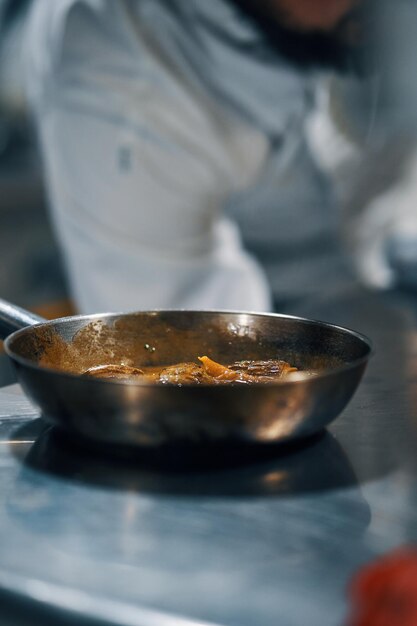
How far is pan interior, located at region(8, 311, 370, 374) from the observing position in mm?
988

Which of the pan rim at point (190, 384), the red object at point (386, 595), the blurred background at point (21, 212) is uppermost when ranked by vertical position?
the pan rim at point (190, 384)

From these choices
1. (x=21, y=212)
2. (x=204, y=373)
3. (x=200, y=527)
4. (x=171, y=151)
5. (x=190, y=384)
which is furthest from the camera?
(x=21, y=212)

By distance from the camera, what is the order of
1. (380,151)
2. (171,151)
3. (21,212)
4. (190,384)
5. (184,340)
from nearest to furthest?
1. (190,384)
2. (184,340)
3. (171,151)
4. (380,151)
5. (21,212)

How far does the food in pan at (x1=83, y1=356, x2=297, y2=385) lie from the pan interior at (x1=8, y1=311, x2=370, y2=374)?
3 centimetres

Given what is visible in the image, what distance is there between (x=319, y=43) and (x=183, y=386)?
6.14 ft

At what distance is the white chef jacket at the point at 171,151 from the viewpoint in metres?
2.29

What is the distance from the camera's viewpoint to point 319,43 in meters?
2.39

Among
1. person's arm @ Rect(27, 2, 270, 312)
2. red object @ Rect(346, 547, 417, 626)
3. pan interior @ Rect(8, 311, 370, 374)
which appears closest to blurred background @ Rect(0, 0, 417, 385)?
person's arm @ Rect(27, 2, 270, 312)

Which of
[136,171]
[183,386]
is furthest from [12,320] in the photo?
[136,171]

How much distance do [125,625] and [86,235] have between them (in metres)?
1.97

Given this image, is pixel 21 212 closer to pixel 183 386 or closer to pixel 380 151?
pixel 380 151

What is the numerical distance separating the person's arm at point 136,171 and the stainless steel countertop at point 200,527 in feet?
4.92

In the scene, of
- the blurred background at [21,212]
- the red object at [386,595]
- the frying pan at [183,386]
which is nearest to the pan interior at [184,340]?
the frying pan at [183,386]

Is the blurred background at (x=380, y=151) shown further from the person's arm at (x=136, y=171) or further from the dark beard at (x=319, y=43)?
the person's arm at (x=136, y=171)
